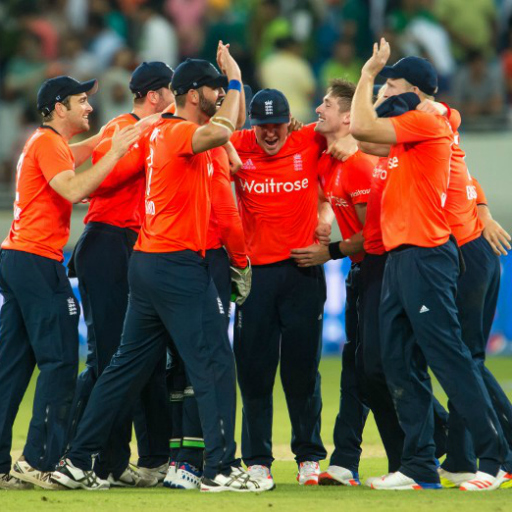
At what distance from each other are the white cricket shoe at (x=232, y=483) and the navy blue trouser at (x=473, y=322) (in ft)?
4.10

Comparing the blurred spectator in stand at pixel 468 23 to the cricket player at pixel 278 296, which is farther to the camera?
the blurred spectator in stand at pixel 468 23

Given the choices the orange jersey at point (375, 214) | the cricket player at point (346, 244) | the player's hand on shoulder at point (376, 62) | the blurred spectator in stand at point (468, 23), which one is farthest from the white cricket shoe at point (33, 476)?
the blurred spectator in stand at point (468, 23)

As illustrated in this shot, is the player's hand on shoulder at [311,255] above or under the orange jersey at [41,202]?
→ under

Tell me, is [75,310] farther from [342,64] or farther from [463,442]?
[342,64]

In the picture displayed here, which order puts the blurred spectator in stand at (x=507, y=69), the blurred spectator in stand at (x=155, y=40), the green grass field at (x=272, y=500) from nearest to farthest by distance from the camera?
the green grass field at (x=272, y=500), the blurred spectator in stand at (x=155, y=40), the blurred spectator in stand at (x=507, y=69)

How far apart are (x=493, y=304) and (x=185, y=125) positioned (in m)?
2.31

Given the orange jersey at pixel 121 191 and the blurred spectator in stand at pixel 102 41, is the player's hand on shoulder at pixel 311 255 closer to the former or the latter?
the orange jersey at pixel 121 191

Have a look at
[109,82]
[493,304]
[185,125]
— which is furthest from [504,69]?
[185,125]

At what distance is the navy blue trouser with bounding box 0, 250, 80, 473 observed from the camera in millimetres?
6742

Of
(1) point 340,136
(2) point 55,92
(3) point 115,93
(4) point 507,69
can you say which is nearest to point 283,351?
(1) point 340,136

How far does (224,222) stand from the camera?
700cm

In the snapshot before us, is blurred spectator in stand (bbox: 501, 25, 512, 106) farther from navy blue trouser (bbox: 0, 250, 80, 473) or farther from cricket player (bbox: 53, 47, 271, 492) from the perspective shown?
navy blue trouser (bbox: 0, 250, 80, 473)

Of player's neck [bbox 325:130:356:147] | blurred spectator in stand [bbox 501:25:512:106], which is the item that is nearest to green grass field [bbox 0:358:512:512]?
player's neck [bbox 325:130:356:147]

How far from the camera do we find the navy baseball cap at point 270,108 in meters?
7.34
